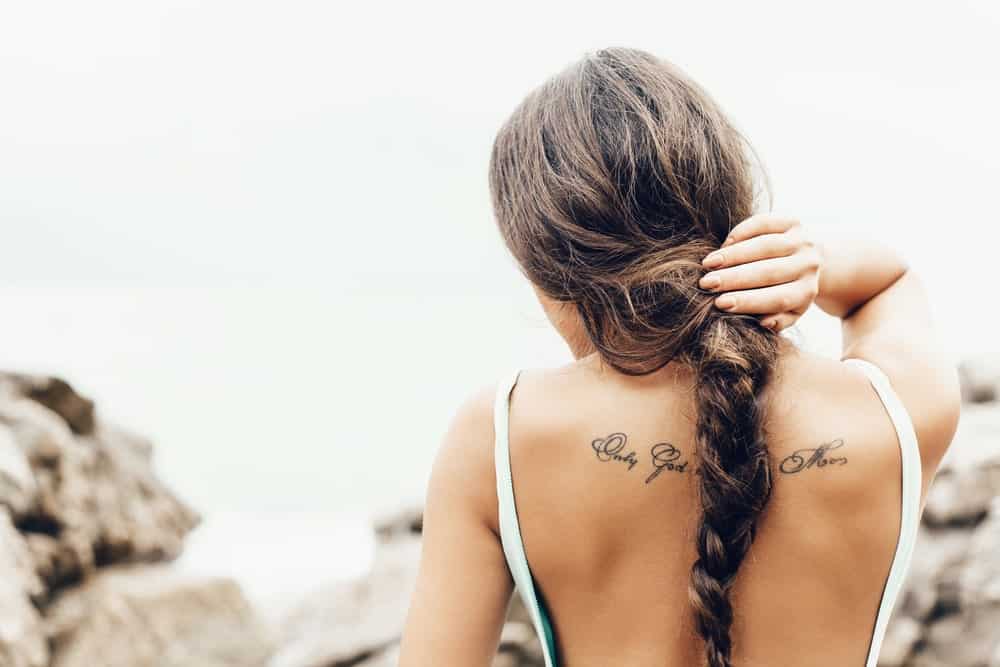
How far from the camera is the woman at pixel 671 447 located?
1295 mm

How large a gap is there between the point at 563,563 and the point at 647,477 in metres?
0.18

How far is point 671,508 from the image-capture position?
1.33 meters

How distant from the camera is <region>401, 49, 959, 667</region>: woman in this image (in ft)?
4.25

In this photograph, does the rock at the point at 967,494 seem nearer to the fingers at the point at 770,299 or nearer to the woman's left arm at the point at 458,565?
the fingers at the point at 770,299

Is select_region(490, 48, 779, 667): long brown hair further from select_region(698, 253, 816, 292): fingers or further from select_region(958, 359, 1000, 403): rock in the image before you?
select_region(958, 359, 1000, 403): rock

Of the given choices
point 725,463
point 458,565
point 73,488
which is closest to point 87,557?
point 73,488

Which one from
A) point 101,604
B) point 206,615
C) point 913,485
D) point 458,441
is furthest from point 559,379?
point 206,615

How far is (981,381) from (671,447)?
373 cm

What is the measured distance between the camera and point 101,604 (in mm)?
3834

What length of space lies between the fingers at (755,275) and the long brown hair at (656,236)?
2 cm

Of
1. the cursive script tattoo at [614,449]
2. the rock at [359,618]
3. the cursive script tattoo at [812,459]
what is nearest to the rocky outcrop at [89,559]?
the rock at [359,618]

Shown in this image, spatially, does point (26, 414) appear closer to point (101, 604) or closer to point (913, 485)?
point (101, 604)

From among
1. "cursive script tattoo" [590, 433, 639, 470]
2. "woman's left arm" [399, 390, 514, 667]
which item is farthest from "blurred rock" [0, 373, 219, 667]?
"cursive script tattoo" [590, 433, 639, 470]

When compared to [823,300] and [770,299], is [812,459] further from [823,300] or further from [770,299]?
[823,300]
